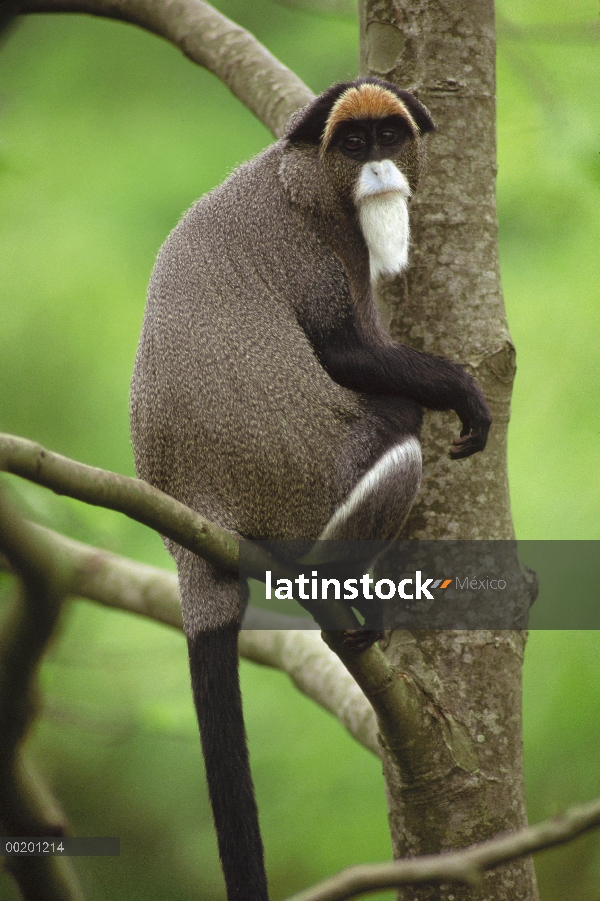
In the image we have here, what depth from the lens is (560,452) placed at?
4.42 metres

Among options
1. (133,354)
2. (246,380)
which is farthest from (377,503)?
(133,354)

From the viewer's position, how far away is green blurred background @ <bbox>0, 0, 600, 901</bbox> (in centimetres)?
389

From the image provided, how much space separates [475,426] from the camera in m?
2.48

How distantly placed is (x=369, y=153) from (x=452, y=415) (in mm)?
768

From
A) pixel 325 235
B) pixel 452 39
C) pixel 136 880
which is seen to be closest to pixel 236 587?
pixel 325 235

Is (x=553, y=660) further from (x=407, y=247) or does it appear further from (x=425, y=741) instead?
(x=407, y=247)

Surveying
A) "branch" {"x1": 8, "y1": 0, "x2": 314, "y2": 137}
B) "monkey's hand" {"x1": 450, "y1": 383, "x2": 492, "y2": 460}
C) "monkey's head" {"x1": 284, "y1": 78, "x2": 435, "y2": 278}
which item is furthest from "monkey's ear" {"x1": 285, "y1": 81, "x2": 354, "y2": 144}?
"monkey's hand" {"x1": 450, "y1": 383, "x2": 492, "y2": 460}

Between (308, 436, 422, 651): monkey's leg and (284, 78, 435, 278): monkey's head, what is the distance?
0.56 metres

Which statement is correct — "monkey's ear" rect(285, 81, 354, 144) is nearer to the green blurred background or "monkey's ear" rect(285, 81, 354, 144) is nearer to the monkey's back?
the monkey's back

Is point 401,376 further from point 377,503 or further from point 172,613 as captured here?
point 172,613

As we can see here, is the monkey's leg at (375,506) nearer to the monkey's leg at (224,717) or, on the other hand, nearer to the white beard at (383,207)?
the monkey's leg at (224,717)

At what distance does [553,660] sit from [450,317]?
2201 millimetres

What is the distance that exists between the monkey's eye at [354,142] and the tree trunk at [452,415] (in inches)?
11.3

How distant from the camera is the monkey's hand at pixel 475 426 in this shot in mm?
2465
